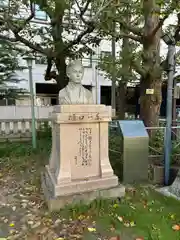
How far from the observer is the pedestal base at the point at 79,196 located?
3367 mm

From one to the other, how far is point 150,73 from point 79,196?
13.7 feet

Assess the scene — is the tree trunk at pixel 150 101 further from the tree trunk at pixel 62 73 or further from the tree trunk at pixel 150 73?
the tree trunk at pixel 62 73

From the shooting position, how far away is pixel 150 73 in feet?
20.8

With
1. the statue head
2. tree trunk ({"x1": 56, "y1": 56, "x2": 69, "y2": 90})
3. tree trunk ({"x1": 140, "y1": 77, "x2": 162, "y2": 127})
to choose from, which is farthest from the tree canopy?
tree trunk ({"x1": 140, "y1": 77, "x2": 162, "y2": 127})

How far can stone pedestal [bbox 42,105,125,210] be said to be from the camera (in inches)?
138

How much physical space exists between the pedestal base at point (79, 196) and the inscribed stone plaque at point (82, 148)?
30 centimetres

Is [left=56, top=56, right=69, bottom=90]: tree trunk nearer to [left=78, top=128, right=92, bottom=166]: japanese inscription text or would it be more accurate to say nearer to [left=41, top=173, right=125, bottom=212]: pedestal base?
[left=78, top=128, right=92, bottom=166]: japanese inscription text

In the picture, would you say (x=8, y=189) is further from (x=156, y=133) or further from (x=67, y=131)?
(x=156, y=133)

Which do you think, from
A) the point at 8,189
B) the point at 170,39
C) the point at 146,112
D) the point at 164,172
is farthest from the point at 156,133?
the point at 8,189

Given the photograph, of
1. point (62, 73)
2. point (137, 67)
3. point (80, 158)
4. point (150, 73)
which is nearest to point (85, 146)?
point (80, 158)

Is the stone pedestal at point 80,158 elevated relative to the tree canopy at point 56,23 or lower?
lower

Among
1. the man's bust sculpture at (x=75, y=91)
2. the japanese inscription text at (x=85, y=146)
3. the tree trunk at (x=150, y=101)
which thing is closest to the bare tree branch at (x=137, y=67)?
the tree trunk at (x=150, y=101)

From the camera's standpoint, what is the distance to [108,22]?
5.52 metres

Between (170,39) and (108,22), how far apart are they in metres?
1.84
